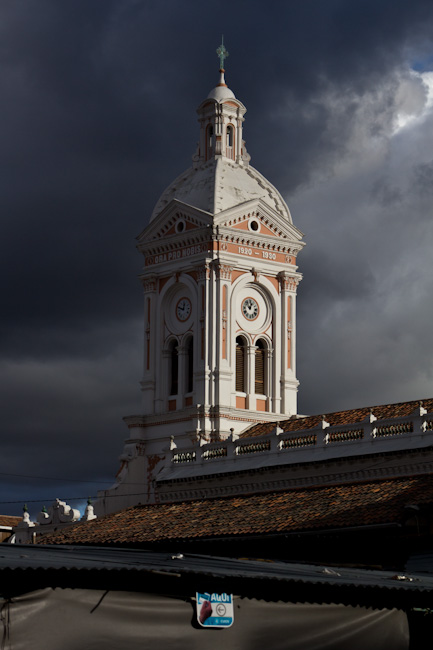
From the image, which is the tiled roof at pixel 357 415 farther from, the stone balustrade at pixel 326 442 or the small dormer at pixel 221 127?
the small dormer at pixel 221 127

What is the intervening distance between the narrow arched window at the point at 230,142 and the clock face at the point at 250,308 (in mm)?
7583

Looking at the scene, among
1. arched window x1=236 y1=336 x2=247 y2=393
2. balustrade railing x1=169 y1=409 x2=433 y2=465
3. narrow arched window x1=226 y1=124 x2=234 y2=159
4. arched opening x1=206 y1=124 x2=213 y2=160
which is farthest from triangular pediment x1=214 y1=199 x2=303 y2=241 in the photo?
balustrade railing x1=169 y1=409 x2=433 y2=465

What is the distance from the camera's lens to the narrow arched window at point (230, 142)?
2687 inches

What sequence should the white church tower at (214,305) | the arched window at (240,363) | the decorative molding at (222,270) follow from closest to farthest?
1. the white church tower at (214,305)
2. the decorative molding at (222,270)
3. the arched window at (240,363)

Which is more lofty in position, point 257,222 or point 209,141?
point 209,141

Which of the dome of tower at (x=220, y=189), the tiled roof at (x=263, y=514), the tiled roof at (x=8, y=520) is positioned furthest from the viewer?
the tiled roof at (x=8, y=520)

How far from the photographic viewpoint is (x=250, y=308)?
6644 cm

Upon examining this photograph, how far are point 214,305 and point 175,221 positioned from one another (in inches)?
191

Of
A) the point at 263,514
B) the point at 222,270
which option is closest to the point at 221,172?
the point at 222,270

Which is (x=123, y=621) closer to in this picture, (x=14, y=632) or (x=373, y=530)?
(x=14, y=632)

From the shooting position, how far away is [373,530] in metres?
32.1

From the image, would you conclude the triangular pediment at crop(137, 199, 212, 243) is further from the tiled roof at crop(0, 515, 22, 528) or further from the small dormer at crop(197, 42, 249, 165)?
the tiled roof at crop(0, 515, 22, 528)

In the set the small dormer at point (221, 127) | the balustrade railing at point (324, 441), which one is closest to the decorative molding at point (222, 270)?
the small dormer at point (221, 127)

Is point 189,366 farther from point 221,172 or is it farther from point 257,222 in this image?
Result: point 221,172
